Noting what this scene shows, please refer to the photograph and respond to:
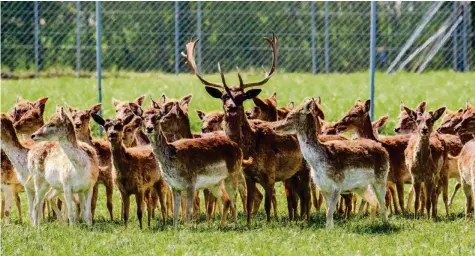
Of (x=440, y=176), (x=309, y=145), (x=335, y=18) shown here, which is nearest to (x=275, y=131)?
(x=309, y=145)

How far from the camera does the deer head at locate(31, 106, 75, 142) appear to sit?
13172 mm

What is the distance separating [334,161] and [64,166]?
2965 millimetres

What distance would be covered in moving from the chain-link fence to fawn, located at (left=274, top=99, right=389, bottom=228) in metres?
8.78

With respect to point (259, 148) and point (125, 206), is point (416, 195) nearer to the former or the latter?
point (259, 148)

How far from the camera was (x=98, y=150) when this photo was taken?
570 inches

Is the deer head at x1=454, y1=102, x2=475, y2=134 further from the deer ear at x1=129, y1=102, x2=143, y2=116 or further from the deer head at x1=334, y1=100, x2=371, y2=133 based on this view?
the deer ear at x1=129, y1=102, x2=143, y2=116

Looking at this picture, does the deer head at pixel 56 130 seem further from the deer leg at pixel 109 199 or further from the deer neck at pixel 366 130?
the deer neck at pixel 366 130

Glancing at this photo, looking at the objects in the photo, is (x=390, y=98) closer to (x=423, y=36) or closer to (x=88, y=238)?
(x=423, y=36)

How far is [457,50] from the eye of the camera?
2295 centimetres

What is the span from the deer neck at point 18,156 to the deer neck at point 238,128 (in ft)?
7.71

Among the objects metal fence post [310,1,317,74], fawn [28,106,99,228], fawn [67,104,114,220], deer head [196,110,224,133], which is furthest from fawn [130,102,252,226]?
metal fence post [310,1,317,74]

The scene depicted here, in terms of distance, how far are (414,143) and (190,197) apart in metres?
3.01

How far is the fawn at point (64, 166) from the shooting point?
13.1 m

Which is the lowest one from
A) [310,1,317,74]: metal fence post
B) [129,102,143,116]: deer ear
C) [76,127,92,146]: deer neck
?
[76,127,92,146]: deer neck
